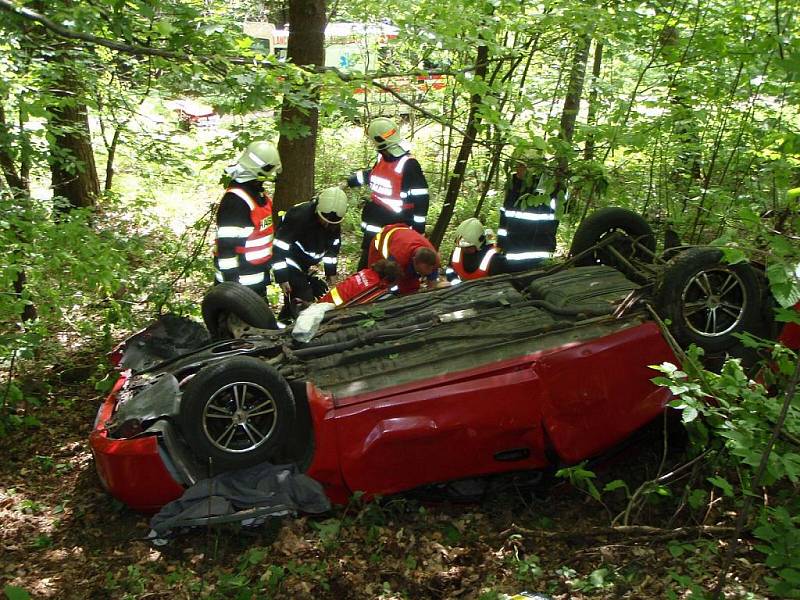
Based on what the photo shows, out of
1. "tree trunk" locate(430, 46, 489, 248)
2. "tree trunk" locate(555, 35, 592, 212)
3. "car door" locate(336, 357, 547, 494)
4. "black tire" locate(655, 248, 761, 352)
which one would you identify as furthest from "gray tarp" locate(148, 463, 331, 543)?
"tree trunk" locate(430, 46, 489, 248)

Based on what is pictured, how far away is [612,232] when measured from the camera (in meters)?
5.20

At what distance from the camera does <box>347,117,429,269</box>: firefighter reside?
21.0 feet

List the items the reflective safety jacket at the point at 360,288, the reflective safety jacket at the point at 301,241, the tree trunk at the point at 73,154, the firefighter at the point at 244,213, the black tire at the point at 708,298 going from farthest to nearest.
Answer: the tree trunk at the point at 73,154 → the reflective safety jacket at the point at 301,241 → the firefighter at the point at 244,213 → the reflective safety jacket at the point at 360,288 → the black tire at the point at 708,298

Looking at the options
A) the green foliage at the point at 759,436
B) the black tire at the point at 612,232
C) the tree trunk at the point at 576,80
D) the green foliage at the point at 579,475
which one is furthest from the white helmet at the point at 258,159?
the green foliage at the point at 759,436

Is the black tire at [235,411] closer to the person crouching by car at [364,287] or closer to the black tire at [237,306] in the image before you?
the black tire at [237,306]

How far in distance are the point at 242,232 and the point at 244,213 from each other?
163 millimetres

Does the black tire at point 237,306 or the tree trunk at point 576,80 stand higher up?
the tree trunk at point 576,80

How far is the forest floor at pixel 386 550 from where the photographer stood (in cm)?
327

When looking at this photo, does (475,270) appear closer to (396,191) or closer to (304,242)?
(396,191)

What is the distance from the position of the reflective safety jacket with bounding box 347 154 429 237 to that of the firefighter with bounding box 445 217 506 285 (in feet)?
1.52

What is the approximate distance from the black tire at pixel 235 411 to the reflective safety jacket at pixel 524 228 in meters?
2.93

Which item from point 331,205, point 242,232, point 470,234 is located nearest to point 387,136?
point 331,205

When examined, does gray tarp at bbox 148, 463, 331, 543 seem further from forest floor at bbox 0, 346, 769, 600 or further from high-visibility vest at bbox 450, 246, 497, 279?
high-visibility vest at bbox 450, 246, 497, 279

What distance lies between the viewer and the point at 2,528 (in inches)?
159
